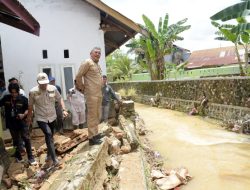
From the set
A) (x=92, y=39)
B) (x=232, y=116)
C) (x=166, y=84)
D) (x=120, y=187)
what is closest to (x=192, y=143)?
(x=232, y=116)

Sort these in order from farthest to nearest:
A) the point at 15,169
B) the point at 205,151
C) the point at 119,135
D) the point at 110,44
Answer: the point at 110,44
the point at 205,151
the point at 119,135
the point at 15,169

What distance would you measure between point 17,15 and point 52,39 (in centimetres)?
374

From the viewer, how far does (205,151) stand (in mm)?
8289

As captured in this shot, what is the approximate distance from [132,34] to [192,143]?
4.44 metres

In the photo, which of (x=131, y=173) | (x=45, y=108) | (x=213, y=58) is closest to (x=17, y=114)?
(x=45, y=108)

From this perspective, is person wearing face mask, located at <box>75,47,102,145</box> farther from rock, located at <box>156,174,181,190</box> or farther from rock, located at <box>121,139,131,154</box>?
rock, located at <box>156,174,181,190</box>

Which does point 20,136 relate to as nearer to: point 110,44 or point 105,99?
point 105,99

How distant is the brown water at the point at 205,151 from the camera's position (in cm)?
613

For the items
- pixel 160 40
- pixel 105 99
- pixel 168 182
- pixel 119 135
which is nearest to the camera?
pixel 168 182

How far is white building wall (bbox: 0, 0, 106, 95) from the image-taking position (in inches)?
347

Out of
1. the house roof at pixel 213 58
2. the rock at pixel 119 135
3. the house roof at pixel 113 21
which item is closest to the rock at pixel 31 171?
the rock at pixel 119 135

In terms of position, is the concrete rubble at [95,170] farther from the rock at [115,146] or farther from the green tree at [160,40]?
the green tree at [160,40]

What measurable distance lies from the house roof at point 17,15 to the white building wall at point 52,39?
226cm

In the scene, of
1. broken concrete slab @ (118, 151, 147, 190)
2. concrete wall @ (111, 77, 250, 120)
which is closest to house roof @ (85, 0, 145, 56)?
concrete wall @ (111, 77, 250, 120)
